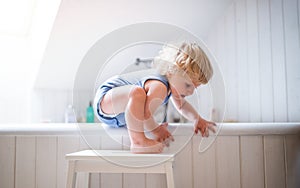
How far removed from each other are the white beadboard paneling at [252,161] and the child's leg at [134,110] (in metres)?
0.40

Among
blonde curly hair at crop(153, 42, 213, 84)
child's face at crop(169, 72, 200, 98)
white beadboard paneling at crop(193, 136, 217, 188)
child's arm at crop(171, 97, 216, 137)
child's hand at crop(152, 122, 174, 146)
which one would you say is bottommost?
white beadboard paneling at crop(193, 136, 217, 188)

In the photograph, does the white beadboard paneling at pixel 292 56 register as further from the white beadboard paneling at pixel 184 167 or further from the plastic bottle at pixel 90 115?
the plastic bottle at pixel 90 115

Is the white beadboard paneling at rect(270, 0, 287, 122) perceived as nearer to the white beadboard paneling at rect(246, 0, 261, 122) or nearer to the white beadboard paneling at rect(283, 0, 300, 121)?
the white beadboard paneling at rect(283, 0, 300, 121)

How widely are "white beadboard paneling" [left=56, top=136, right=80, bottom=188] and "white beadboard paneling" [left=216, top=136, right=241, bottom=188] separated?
61 centimetres

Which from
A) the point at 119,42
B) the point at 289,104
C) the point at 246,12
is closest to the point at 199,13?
the point at 246,12

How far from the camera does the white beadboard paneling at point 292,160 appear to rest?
160 centimetres

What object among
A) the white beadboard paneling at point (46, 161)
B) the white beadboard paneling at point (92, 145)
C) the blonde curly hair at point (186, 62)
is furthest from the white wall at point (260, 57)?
the white beadboard paneling at point (46, 161)

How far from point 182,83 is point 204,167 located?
436 millimetres

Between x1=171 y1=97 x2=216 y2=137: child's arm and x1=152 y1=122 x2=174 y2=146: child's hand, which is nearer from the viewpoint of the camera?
x1=152 y1=122 x2=174 y2=146: child's hand

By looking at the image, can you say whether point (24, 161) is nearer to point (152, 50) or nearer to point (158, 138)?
point (158, 138)

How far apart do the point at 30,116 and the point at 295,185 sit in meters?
2.02

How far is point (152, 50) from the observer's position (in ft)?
5.42

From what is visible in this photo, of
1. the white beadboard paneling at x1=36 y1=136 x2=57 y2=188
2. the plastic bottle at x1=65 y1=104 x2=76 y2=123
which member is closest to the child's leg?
the white beadboard paneling at x1=36 y1=136 x2=57 y2=188

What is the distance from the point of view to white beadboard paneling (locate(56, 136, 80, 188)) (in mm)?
1596
